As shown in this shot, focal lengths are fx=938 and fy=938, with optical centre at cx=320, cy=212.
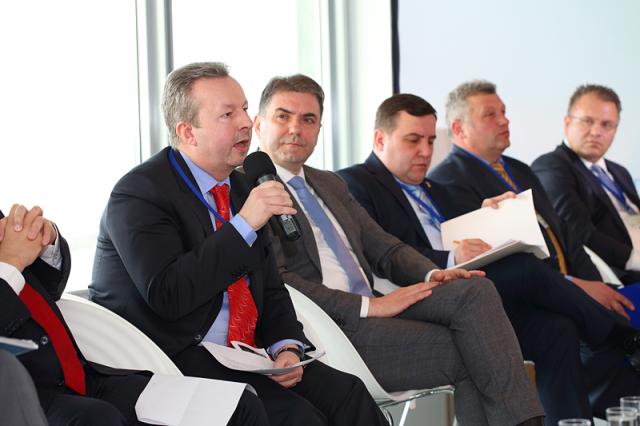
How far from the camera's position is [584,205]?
5.25m

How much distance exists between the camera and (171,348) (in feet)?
8.59

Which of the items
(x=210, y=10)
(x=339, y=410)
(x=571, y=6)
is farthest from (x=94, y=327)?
(x=571, y=6)

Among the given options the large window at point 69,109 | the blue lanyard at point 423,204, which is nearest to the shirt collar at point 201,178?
the large window at point 69,109

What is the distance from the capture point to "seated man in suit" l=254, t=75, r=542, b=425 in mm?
3174

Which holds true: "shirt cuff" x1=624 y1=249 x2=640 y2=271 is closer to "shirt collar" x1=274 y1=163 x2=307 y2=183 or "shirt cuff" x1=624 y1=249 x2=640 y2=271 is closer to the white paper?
"shirt collar" x1=274 y1=163 x2=307 y2=183

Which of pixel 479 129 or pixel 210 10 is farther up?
pixel 210 10

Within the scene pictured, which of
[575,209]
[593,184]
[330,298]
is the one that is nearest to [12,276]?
[330,298]

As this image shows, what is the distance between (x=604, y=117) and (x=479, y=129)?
1.39 metres

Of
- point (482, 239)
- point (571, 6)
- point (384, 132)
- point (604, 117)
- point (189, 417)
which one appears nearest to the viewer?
point (189, 417)

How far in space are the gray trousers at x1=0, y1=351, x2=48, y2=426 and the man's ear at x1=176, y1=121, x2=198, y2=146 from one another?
1099 mm

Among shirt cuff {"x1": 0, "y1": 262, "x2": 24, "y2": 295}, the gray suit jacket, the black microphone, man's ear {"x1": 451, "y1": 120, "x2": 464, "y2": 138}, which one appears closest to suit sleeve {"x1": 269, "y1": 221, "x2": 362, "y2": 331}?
the gray suit jacket

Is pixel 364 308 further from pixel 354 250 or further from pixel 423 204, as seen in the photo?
pixel 423 204

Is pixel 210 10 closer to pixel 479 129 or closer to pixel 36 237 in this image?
pixel 479 129

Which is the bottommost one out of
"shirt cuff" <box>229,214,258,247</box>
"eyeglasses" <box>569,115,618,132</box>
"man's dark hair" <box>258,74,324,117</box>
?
"shirt cuff" <box>229,214,258,247</box>
